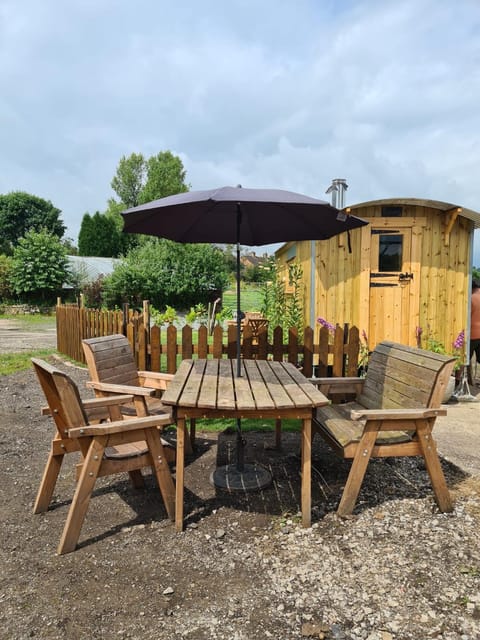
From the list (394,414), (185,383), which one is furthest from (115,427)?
(394,414)

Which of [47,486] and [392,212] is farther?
[392,212]

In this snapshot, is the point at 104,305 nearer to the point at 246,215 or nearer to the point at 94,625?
the point at 246,215

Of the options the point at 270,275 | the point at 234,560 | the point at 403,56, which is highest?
the point at 403,56

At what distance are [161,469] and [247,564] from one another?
0.78 meters

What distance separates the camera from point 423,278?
22.8 ft

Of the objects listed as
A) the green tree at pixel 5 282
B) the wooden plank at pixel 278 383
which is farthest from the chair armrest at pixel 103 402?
the green tree at pixel 5 282

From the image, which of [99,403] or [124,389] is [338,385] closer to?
[124,389]

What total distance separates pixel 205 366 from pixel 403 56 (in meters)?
5.92

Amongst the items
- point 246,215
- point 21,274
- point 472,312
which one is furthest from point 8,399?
point 21,274

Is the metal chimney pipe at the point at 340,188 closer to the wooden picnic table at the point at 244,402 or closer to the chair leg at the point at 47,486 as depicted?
the wooden picnic table at the point at 244,402

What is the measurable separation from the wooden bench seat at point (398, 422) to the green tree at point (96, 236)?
143ft

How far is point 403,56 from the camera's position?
6.43 metres

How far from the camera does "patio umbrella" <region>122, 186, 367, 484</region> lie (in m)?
2.60

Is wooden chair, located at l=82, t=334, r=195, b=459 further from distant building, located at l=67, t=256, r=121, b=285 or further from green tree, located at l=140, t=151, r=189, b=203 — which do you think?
green tree, located at l=140, t=151, r=189, b=203
